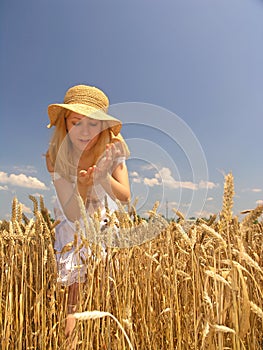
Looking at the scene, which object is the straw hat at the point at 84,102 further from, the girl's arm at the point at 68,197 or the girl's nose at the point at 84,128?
the girl's arm at the point at 68,197

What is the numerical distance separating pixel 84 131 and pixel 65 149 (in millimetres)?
164

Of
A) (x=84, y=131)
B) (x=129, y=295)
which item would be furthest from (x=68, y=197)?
(x=129, y=295)

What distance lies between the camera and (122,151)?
1888 millimetres

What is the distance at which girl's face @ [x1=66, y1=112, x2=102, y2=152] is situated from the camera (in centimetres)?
182

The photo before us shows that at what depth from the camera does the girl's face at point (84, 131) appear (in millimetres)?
1820

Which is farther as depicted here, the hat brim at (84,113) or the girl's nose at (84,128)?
the girl's nose at (84,128)

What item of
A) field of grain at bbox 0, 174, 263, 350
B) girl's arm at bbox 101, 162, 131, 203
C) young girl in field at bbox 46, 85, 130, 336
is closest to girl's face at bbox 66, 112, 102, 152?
young girl in field at bbox 46, 85, 130, 336

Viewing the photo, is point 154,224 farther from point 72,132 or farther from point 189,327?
point 72,132

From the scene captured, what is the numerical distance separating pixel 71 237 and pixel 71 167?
0.36 meters

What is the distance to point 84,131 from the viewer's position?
182 centimetres

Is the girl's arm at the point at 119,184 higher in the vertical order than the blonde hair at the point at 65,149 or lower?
lower

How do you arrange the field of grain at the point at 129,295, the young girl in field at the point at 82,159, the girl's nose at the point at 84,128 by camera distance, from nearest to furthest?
the field of grain at the point at 129,295, the young girl in field at the point at 82,159, the girl's nose at the point at 84,128

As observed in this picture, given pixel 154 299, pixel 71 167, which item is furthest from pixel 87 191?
pixel 154 299

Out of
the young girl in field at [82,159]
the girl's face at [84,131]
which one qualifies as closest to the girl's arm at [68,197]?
the young girl in field at [82,159]
